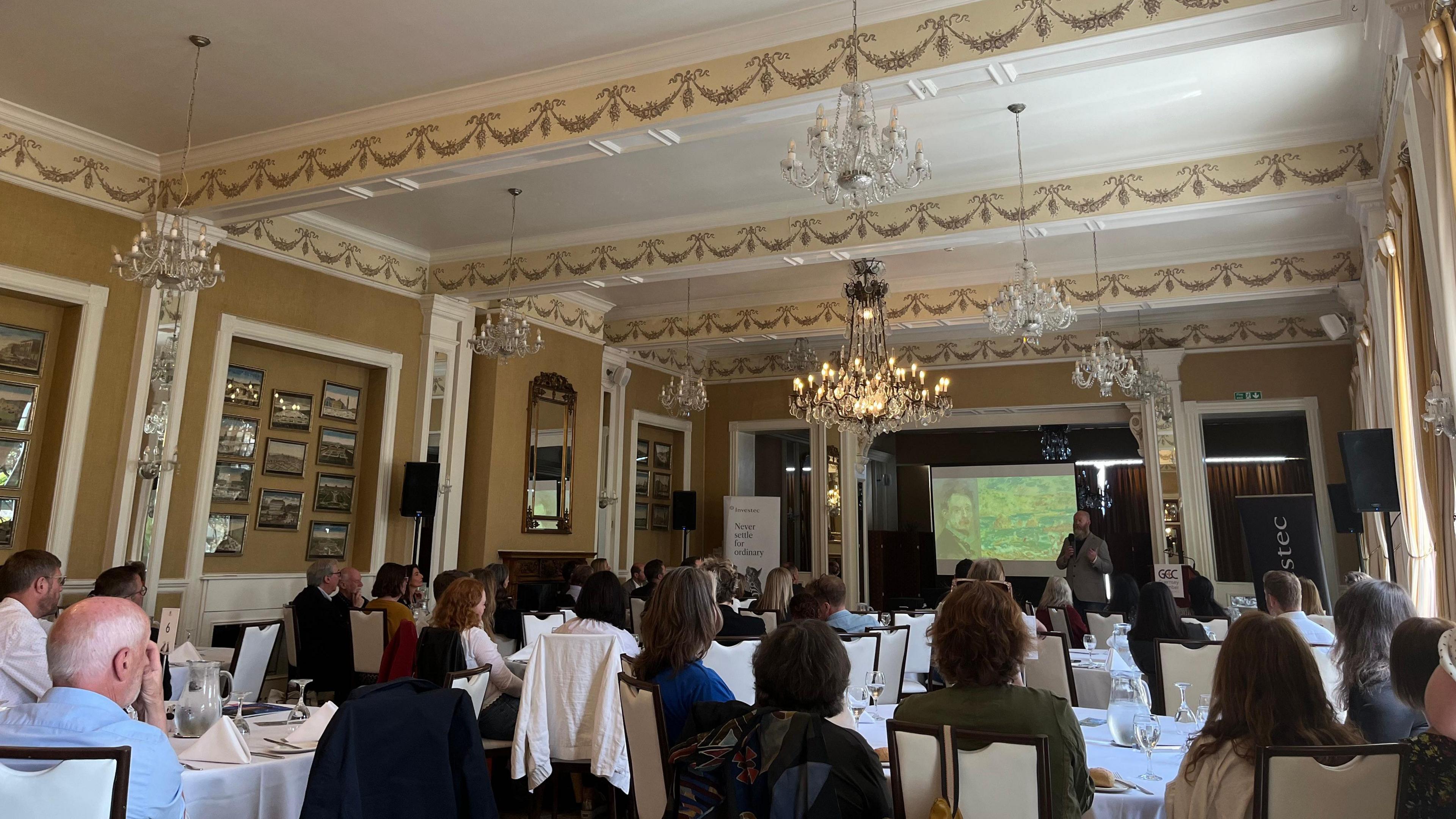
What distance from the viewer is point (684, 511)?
12477 millimetres

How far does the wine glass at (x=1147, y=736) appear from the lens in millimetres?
2588

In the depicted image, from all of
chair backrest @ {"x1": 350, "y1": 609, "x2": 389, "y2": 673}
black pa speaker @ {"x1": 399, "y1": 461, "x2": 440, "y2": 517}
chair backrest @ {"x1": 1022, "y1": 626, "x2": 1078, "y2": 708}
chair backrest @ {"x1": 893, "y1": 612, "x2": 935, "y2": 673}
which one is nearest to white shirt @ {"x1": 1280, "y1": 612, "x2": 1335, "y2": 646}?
chair backrest @ {"x1": 1022, "y1": 626, "x2": 1078, "y2": 708}

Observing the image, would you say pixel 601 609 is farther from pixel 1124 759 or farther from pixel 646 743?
pixel 1124 759

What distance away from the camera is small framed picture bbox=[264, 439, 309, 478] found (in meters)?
7.84

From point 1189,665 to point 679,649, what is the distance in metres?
2.63

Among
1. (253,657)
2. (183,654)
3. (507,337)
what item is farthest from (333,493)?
(183,654)

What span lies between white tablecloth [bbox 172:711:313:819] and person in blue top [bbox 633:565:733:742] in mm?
1046

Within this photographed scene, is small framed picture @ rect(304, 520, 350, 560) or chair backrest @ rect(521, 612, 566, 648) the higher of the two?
small framed picture @ rect(304, 520, 350, 560)

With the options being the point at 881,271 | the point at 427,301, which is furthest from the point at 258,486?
the point at 881,271

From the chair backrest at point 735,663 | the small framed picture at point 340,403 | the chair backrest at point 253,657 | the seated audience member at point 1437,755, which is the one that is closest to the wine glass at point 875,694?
the chair backrest at point 735,663

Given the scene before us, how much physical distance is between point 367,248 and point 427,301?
0.78m

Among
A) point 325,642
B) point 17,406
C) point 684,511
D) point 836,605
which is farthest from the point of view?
point 684,511

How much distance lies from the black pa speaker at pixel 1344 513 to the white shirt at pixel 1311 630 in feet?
8.78

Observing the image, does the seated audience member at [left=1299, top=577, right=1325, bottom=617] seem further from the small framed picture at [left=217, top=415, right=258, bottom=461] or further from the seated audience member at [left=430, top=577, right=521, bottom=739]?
the small framed picture at [left=217, top=415, right=258, bottom=461]
